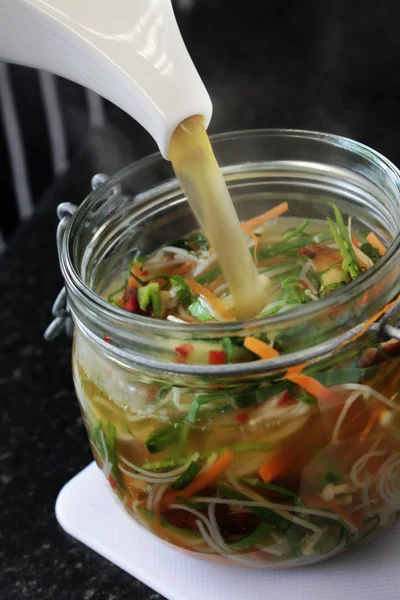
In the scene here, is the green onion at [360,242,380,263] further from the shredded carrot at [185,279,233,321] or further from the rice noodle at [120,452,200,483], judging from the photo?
the rice noodle at [120,452,200,483]

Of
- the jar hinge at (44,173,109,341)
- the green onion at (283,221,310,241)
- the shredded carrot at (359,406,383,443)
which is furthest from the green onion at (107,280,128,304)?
the shredded carrot at (359,406,383,443)

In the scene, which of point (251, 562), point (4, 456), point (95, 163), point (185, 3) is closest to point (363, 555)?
point (251, 562)

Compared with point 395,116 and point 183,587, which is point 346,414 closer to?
point 183,587

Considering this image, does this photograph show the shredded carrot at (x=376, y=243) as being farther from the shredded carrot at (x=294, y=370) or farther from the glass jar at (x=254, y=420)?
the shredded carrot at (x=294, y=370)

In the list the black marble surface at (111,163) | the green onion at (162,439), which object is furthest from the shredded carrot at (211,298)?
the black marble surface at (111,163)

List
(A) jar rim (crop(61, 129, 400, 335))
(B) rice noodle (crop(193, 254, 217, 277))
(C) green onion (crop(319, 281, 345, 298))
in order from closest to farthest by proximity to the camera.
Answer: (A) jar rim (crop(61, 129, 400, 335)) < (C) green onion (crop(319, 281, 345, 298)) < (B) rice noodle (crop(193, 254, 217, 277))

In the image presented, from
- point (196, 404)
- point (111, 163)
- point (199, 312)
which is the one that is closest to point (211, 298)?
point (199, 312)

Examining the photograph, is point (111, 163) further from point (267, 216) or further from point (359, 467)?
point (359, 467)

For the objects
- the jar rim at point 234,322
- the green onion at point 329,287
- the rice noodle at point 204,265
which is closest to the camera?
the jar rim at point 234,322
